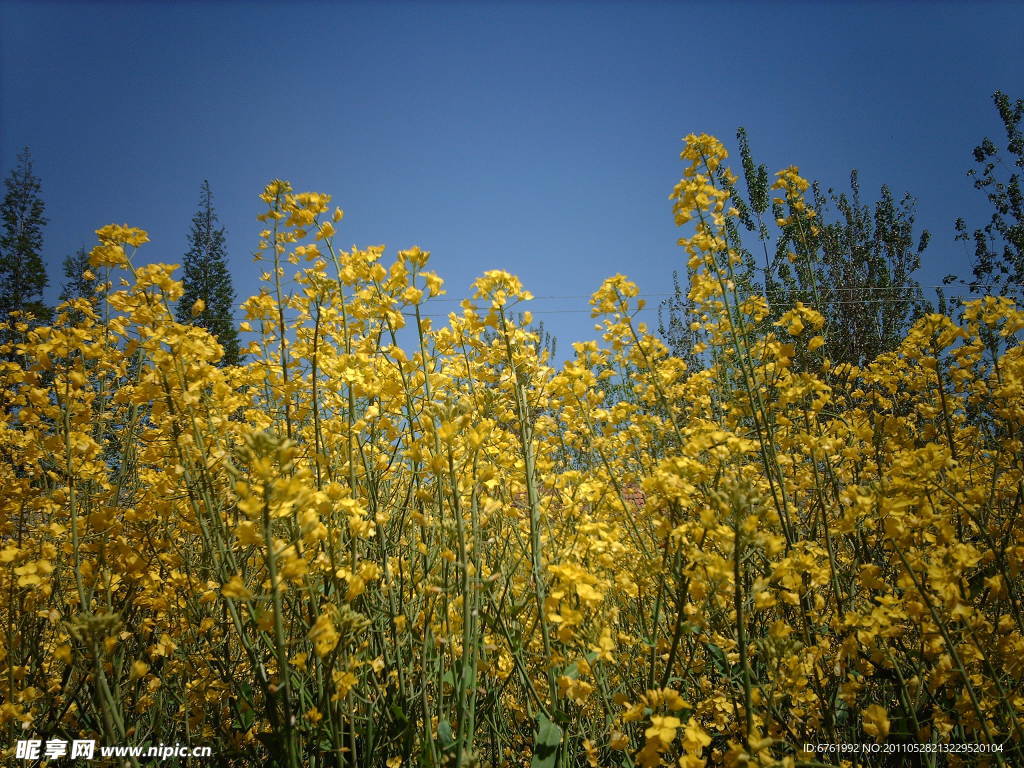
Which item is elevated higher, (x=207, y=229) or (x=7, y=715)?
(x=207, y=229)

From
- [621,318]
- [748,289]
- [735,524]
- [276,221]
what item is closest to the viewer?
[735,524]

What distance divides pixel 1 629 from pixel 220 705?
1.11m

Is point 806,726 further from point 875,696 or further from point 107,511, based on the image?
point 107,511

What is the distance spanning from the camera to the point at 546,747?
1489mm

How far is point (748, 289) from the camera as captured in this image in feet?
10.1

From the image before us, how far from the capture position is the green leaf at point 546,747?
147 centimetres

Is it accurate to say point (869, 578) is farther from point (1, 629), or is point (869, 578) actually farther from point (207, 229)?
point (207, 229)

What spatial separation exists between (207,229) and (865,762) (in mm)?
32811

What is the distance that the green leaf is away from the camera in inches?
57.9

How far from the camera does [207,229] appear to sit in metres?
27.3

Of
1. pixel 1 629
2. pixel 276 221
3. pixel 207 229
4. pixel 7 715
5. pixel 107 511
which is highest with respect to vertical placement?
pixel 207 229

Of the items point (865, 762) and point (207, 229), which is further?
point (207, 229)

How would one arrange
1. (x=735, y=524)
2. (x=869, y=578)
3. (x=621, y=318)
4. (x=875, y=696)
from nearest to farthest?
1. (x=735, y=524)
2. (x=869, y=578)
3. (x=875, y=696)
4. (x=621, y=318)

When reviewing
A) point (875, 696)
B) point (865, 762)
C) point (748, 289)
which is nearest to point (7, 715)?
point (865, 762)
